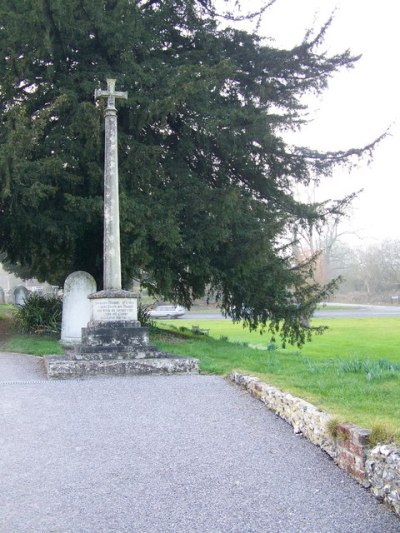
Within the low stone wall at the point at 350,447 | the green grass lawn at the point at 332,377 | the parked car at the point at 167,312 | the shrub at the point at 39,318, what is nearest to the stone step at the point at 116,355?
the green grass lawn at the point at 332,377

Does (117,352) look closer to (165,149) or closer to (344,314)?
(165,149)

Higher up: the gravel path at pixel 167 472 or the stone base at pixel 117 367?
the stone base at pixel 117 367

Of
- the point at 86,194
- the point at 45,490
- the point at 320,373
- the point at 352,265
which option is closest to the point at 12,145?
the point at 86,194

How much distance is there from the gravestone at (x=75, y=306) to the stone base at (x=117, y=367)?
372cm

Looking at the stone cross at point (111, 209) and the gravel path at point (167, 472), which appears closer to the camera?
the gravel path at point (167, 472)

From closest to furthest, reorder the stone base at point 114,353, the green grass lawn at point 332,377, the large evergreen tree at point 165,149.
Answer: the green grass lawn at point 332,377 → the stone base at point 114,353 → the large evergreen tree at point 165,149

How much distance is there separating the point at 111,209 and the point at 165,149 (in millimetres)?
5918

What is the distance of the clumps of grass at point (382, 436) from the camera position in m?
4.32

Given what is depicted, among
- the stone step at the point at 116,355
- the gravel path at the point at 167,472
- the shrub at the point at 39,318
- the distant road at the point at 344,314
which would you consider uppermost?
the shrub at the point at 39,318

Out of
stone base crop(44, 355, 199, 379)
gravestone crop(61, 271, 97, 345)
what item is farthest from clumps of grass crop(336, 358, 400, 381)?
gravestone crop(61, 271, 97, 345)

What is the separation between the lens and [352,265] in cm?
6606

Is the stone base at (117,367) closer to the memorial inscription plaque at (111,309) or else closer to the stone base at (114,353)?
the stone base at (114,353)

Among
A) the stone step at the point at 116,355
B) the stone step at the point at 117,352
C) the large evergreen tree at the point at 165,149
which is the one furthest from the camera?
the large evergreen tree at the point at 165,149

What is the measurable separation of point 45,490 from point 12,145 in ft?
30.4
